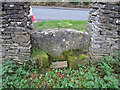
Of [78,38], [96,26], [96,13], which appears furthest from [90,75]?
[96,13]

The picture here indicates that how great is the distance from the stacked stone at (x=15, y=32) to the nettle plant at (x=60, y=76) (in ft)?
0.88

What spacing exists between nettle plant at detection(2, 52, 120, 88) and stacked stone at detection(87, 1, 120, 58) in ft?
0.89

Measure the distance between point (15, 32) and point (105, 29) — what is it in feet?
8.14

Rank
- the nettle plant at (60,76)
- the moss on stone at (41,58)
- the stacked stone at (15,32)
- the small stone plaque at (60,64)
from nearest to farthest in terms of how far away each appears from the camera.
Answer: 1. the nettle plant at (60,76)
2. the stacked stone at (15,32)
3. the moss on stone at (41,58)
4. the small stone plaque at (60,64)

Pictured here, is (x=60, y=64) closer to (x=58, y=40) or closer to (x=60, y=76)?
(x=60, y=76)

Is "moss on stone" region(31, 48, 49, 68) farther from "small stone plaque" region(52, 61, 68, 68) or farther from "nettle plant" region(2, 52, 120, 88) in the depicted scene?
"small stone plaque" region(52, 61, 68, 68)

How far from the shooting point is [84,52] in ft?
10.6

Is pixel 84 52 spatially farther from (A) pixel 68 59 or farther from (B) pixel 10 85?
(B) pixel 10 85

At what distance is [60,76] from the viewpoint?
280 centimetres

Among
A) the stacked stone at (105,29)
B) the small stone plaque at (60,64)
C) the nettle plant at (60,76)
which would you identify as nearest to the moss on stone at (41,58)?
the nettle plant at (60,76)

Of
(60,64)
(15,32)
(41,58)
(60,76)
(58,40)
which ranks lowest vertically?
(60,76)

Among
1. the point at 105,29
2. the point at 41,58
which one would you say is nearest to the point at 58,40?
the point at 41,58

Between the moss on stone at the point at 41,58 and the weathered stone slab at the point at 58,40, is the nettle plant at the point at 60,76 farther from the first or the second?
the weathered stone slab at the point at 58,40

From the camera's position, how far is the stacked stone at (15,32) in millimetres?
2578
